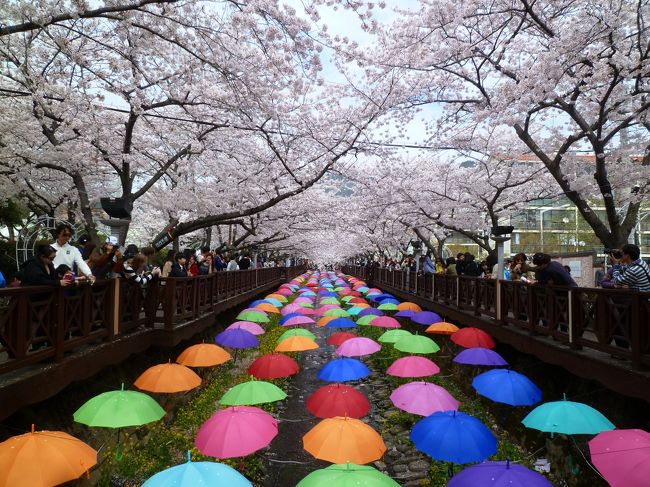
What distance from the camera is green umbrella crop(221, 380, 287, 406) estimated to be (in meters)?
7.88

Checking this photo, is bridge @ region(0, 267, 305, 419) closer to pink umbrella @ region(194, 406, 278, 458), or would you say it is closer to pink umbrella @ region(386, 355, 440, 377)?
pink umbrella @ region(194, 406, 278, 458)

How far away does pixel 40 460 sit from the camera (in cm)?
445

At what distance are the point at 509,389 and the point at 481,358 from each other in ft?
6.78

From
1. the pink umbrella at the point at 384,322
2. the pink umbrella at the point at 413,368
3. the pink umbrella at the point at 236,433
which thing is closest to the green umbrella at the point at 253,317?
the pink umbrella at the point at 384,322

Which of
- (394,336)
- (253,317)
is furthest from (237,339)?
(394,336)

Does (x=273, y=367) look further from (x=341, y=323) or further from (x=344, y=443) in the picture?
(x=341, y=323)

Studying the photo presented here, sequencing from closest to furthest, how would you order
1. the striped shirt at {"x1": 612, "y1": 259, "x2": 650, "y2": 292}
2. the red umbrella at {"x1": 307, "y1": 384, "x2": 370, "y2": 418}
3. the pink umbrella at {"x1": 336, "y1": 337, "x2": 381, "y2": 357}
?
the striped shirt at {"x1": 612, "y1": 259, "x2": 650, "y2": 292} < the red umbrella at {"x1": 307, "y1": 384, "x2": 370, "y2": 418} < the pink umbrella at {"x1": 336, "y1": 337, "x2": 381, "y2": 357}

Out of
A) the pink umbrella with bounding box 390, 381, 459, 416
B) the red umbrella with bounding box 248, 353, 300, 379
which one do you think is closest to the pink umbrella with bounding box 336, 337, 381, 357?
the red umbrella with bounding box 248, 353, 300, 379

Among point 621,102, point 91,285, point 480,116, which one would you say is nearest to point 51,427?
point 91,285

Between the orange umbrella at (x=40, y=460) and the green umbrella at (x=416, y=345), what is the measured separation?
772 cm

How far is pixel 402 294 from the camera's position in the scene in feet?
88.5

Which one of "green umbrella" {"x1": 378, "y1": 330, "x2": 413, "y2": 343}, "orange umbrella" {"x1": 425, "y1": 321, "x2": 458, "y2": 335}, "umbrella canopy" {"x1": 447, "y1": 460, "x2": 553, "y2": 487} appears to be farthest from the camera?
"orange umbrella" {"x1": 425, "y1": 321, "x2": 458, "y2": 335}

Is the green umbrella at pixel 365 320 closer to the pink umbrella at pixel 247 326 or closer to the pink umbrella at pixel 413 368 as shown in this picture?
the pink umbrella at pixel 247 326

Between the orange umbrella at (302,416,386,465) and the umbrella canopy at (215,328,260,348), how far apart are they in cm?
652
